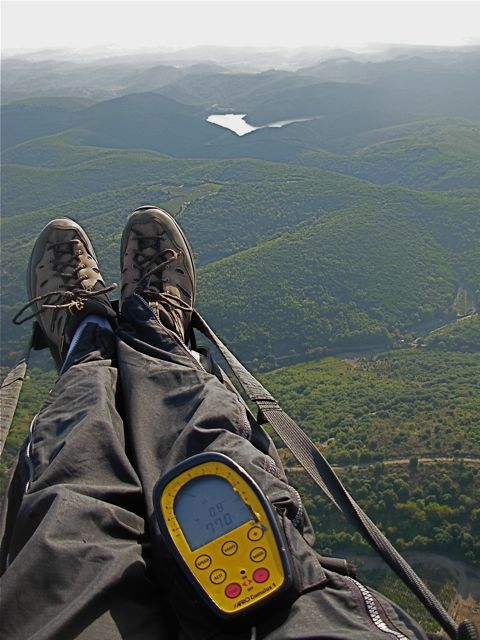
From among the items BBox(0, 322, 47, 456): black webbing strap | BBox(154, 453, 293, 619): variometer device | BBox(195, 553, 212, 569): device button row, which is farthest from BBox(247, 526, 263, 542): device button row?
BBox(0, 322, 47, 456): black webbing strap

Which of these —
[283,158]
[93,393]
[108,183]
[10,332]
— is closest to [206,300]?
[10,332]

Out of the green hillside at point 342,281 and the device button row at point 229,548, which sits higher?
the device button row at point 229,548

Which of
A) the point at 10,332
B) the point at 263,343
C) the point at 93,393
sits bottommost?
the point at 263,343

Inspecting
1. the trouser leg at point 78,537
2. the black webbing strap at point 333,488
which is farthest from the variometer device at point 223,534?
the black webbing strap at point 333,488

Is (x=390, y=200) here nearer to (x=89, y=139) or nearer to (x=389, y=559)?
(x=389, y=559)

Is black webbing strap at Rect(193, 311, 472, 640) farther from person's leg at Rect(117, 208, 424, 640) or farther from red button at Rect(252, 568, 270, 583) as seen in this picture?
red button at Rect(252, 568, 270, 583)

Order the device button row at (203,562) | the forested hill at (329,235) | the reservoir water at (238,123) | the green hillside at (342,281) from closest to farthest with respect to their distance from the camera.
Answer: the device button row at (203,562)
the forested hill at (329,235)
the green hillside at (342,281)
the reservoir water at (238,123)

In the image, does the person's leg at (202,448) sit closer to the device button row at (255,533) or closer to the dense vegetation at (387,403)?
the device button row at (255,533)
